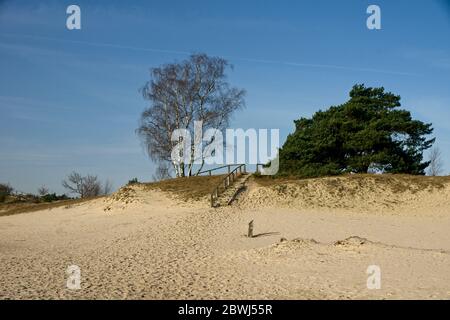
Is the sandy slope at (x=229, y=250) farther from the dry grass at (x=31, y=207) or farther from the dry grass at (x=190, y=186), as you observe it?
the dry grass at (x=31, y=207)

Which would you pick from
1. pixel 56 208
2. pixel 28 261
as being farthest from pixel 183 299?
pixel 56 208

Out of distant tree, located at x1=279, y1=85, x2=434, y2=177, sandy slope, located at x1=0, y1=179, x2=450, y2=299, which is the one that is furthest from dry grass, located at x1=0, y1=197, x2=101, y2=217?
distant tree, located at x1=279, y1=85, x2=434, y2=177

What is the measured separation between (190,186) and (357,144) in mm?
13716

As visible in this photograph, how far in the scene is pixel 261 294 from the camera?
10445 millimetres

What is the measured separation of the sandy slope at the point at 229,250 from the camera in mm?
10938

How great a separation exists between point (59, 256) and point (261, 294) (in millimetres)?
8578

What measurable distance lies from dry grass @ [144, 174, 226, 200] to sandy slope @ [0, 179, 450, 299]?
1.18 m

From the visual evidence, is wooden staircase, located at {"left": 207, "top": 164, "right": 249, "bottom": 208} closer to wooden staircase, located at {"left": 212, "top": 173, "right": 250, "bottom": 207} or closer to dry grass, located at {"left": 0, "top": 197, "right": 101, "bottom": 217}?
wooden staircase, located at {"left": 212, "top": 173, "right": 250, "bottom": 207}

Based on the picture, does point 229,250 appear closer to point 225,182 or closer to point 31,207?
point 225,182

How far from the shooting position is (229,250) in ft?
54.6

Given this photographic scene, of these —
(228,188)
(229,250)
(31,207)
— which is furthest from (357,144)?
(31,207)

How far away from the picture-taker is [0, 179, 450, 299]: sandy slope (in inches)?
431

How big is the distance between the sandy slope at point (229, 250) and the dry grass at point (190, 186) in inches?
46.3
